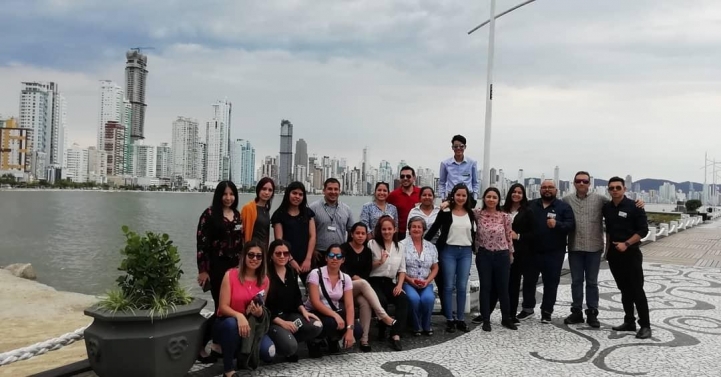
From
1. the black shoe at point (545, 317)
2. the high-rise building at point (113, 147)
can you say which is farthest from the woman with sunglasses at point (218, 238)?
the high-rise building at point (113, 147)

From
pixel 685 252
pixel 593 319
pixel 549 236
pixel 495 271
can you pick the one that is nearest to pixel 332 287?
pixel 495 271

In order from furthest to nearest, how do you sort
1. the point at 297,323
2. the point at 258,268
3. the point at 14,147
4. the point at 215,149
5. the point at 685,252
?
the point at 215,149 < the point at 14,147 < the point at 685,252 < the point at 297,323 < the point at 258,268

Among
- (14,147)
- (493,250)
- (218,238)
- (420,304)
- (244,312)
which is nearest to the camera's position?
(244,312)

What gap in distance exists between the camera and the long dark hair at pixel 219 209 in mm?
4352

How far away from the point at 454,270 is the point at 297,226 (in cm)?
174

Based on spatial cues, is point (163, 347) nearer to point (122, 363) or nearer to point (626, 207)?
point (122, 363)

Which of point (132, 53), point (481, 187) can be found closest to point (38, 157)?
point (132, 53)

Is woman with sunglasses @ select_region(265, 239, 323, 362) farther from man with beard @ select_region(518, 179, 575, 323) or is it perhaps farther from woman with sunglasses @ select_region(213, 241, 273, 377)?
man with beard @ select_region(518, 179, 575, 323)

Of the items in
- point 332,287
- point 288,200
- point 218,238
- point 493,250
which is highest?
point 288,200

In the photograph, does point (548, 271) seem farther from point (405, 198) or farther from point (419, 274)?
point (405, 198)

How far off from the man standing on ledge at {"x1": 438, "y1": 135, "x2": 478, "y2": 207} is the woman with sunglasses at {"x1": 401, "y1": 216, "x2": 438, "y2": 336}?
35.6 inches

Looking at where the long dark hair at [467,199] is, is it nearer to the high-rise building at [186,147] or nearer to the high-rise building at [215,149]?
the high-rise building at [215,149]

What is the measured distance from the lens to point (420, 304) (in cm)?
508

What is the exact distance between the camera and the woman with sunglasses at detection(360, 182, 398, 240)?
541 cm
